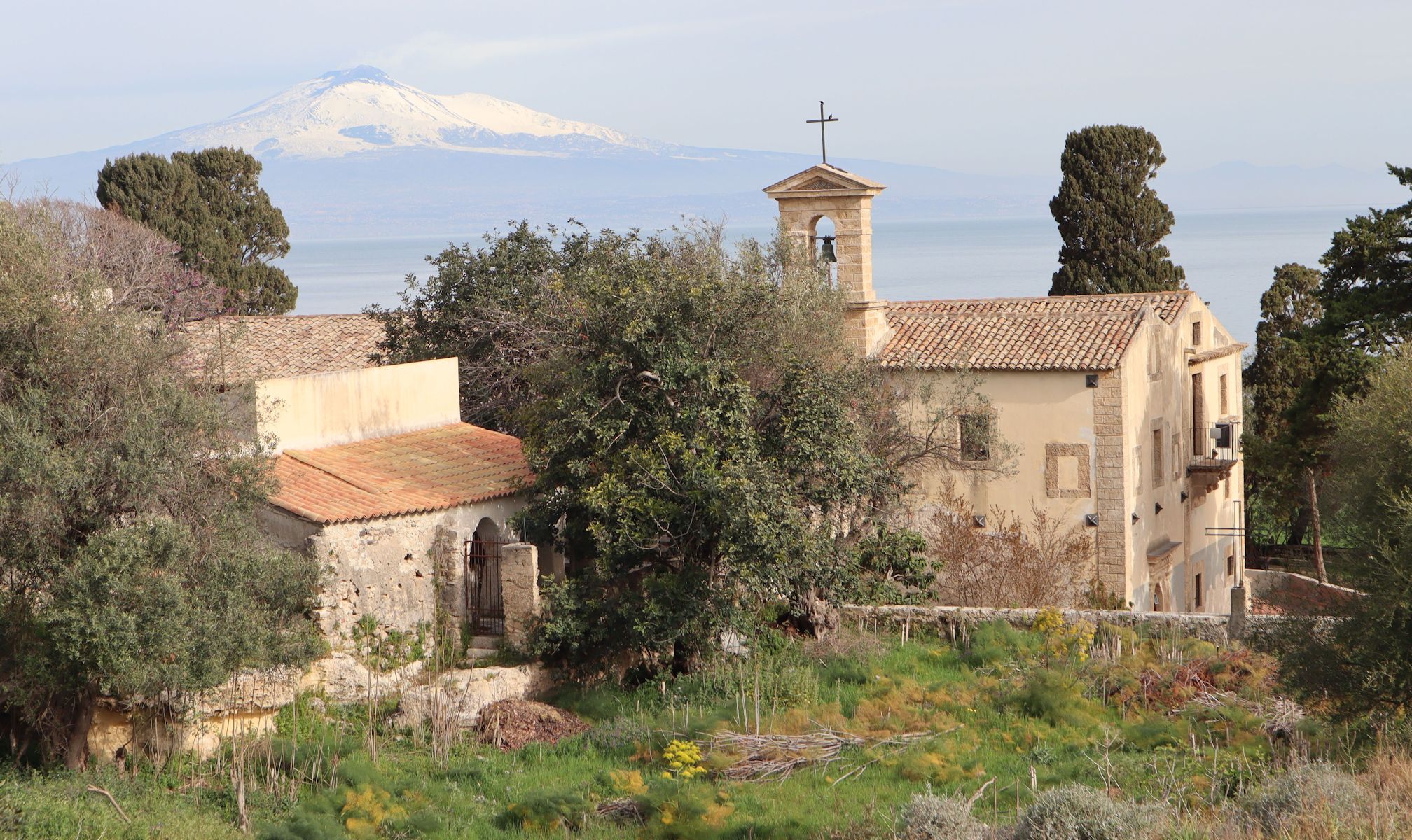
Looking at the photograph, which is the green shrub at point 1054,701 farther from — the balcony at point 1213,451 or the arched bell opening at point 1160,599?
the balcony at point 1213,451

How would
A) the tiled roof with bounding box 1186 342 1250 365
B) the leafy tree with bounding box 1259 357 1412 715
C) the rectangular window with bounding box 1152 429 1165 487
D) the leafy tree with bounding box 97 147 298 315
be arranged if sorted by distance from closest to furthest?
the leafy tree with bounding box 1259 357 1412 715 < the rectangular window with bounding box 1152 429 1165 487 < the tiled roof with bounding box 1186 342 1250 365 < the leafy tree with bounding box 97 147 298 315

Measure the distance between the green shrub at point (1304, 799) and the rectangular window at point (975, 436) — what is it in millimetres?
13678

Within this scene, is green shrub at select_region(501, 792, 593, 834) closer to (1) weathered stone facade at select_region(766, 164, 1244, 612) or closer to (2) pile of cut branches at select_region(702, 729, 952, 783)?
(2) pile of cut branches at select_region(702, 729, 952, 783)

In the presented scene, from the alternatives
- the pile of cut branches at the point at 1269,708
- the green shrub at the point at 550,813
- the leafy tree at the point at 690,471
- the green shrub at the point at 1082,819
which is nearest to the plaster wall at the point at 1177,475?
the leafy tree at the point at 690,471

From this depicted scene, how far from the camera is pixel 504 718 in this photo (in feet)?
49.6

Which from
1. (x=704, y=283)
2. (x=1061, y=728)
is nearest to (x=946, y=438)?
(x=704, y=283)

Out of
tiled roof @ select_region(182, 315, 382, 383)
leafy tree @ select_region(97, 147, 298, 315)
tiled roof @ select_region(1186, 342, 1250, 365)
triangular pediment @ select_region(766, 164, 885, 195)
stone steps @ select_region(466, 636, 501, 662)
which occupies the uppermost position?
leafy tree @ select_region(97, 147, 298, 315)

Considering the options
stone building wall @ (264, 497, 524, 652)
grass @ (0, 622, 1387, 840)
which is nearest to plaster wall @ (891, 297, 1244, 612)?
grass @ (0, 622, 1387, 840)

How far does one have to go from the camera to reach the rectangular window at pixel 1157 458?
85.4 feet

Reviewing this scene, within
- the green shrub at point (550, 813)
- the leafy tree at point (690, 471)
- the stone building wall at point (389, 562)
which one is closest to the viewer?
the green shrub at point (550, 813)

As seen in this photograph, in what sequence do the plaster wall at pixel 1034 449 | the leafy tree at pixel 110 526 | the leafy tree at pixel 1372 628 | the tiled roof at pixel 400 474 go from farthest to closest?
1. the plaster wall at pixel 1034 449
2. the tiled roof at pixel 400 474
3. the leafy tree at pixel 110 526
4. the leafy tree at pixel 1372 628

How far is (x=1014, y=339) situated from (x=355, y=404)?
1206 cm

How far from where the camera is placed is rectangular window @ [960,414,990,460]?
23736 millimetres

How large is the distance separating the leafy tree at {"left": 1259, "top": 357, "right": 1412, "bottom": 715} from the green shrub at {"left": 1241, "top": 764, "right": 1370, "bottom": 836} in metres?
1.35
